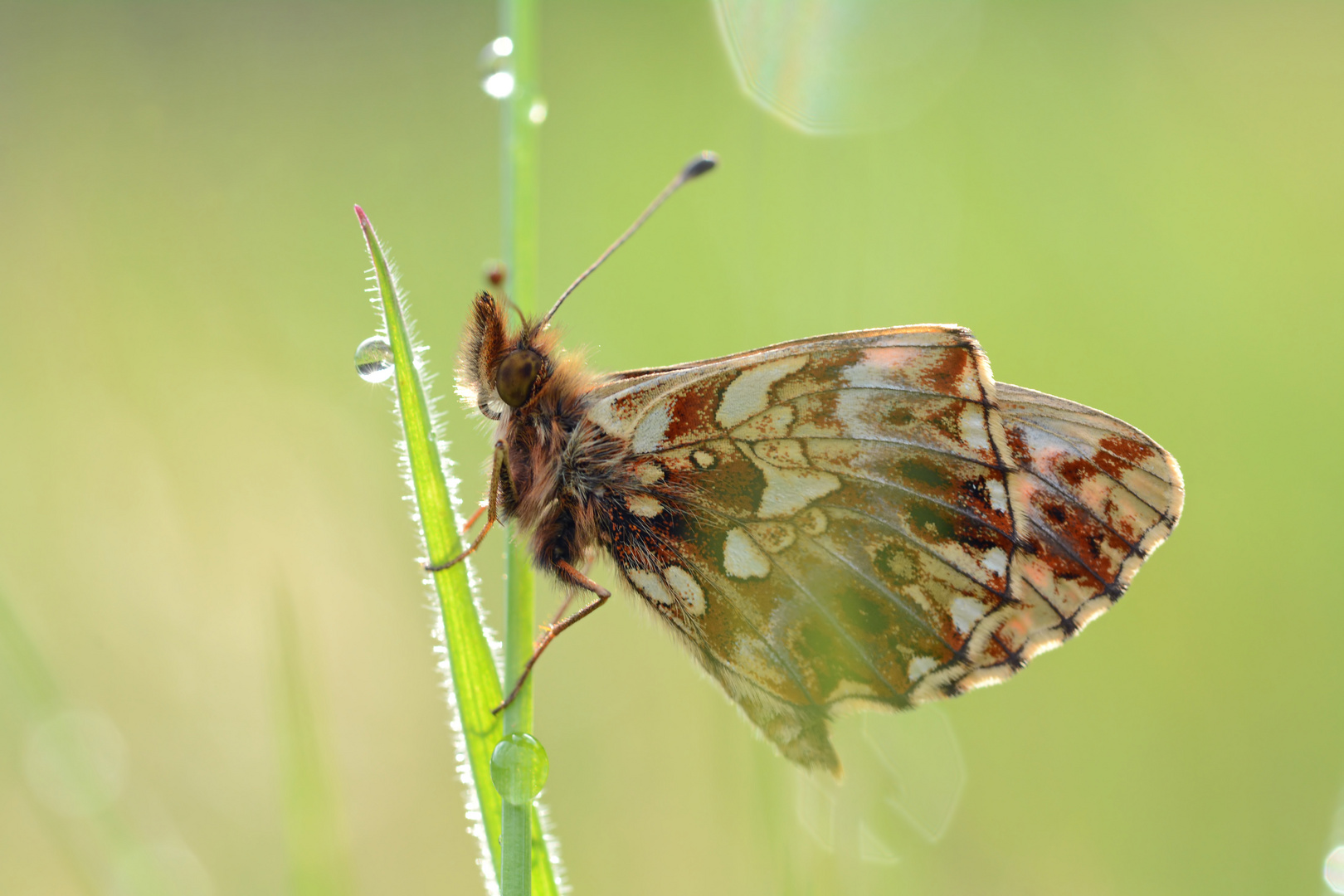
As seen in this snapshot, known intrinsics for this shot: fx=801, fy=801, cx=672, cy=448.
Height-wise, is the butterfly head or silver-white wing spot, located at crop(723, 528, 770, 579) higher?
the butterfly head

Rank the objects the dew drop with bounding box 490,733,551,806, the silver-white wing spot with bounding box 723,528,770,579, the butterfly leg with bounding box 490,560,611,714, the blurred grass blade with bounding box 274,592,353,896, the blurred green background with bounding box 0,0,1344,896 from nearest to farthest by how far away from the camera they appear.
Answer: the dew drop with bounding box 490,733,551,806, the blurred grass blade with bounding box 274,592,353,896, the butterfly leg with bounding box 490,560,611,714, the silver-white wing spot with bounding box 723,528,770,579, the blurred green background with bounding box 0,0,1344,896

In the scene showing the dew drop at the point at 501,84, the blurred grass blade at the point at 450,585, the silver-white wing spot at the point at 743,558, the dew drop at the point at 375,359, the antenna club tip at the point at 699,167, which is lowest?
the silver-white wing spot at the point at 743,558

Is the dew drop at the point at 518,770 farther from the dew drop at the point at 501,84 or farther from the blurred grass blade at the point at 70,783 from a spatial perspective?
the dew drop at the point at 501,84

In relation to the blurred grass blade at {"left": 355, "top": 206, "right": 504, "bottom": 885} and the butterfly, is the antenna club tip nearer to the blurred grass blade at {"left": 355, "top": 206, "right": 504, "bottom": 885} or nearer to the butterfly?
the butterfly

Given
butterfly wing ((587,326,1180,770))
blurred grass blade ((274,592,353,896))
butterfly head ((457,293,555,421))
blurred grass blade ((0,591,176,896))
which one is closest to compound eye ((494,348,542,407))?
butterfly head ((457,293,555,421))

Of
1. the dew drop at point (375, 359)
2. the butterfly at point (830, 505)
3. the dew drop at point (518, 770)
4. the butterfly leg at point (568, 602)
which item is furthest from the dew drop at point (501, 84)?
the dew drop at point (518, 770)

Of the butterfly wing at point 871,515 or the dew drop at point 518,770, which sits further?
the butterfly wing at point 871,515

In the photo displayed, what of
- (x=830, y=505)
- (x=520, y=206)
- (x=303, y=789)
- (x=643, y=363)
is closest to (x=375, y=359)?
(x=520, y=206)
